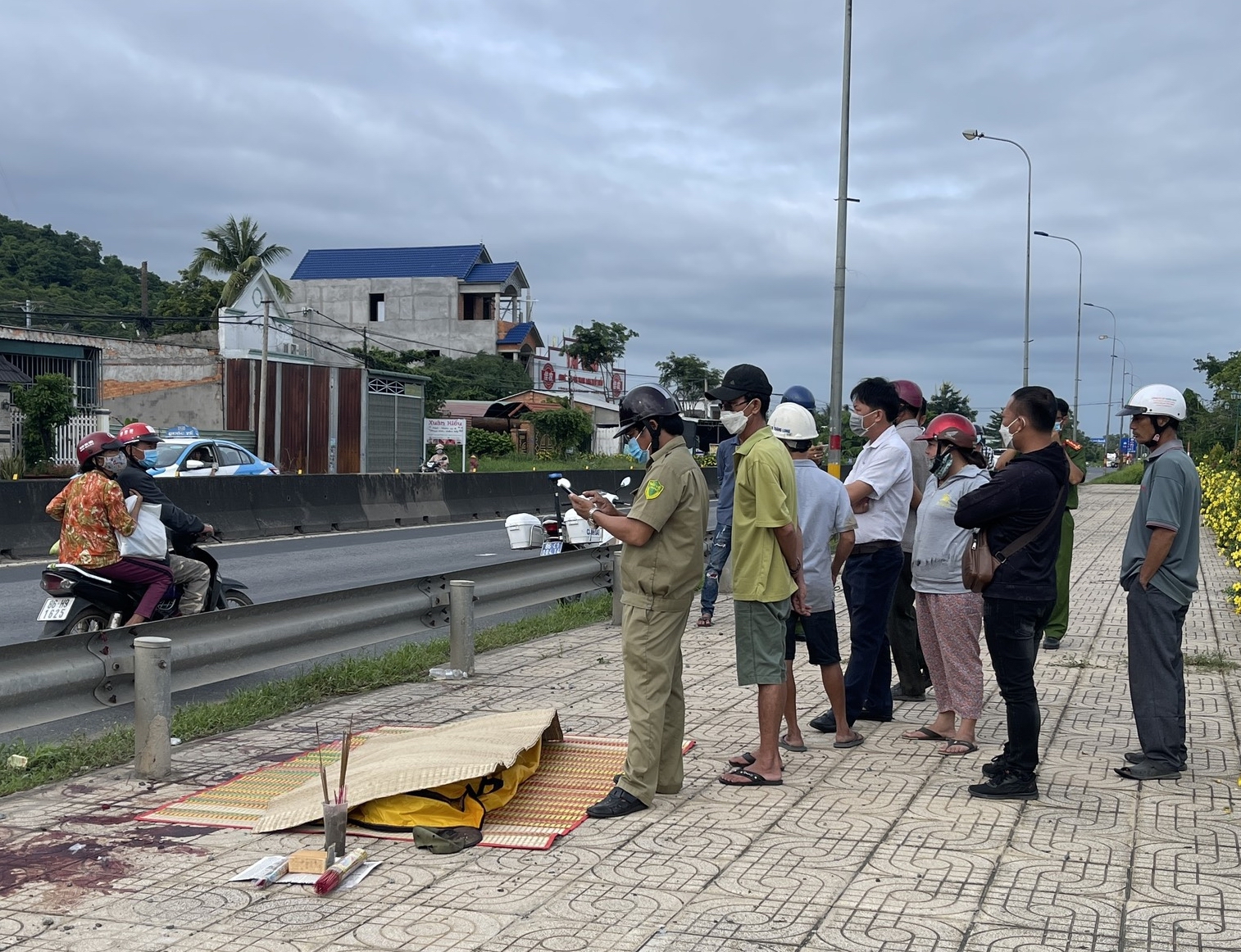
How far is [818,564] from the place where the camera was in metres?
6.85

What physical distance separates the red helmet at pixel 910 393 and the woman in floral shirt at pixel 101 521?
4.91 m

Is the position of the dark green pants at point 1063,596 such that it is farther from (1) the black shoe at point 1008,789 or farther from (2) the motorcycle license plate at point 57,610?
(2) the motorcycle license plate at point 57,610

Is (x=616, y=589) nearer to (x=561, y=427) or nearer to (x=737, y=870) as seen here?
(x=737, y=870)

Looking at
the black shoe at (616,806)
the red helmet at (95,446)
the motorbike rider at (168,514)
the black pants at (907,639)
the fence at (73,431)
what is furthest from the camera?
the fence at (73,431)

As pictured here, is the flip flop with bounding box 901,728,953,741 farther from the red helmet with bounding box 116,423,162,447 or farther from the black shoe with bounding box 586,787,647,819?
the red helmet with bounding box 116,423,162,447

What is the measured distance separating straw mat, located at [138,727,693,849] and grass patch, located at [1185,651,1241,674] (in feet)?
16.3

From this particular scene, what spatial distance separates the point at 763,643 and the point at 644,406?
4.23 ft

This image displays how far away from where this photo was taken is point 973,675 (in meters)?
6.81

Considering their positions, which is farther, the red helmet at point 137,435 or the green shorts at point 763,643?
the red helmet at point 137,435

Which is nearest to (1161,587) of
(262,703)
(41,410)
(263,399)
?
(262,703)

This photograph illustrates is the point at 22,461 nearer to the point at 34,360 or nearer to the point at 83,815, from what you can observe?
the point at 34,360

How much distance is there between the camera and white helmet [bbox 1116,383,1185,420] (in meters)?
6.42

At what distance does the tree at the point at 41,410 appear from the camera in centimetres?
2897

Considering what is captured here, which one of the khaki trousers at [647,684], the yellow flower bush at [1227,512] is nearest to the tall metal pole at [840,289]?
the yellow flower bush at [1227,512]
